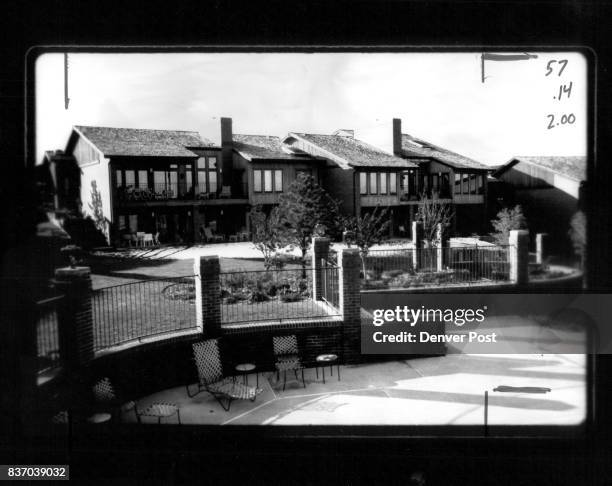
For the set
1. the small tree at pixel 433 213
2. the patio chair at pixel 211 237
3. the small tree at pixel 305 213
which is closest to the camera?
the patio chair at pixel 211 237

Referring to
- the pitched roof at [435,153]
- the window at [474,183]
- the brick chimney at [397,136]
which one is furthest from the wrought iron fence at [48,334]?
the window at [474,183]

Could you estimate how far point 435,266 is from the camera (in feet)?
17.7

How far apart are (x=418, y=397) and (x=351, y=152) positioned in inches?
110

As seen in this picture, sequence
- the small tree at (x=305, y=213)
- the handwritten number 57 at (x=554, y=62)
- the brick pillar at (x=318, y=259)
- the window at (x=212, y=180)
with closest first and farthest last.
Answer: the handwritten number 57 at (x=554, y=62), the window at (x=212, y=180), the small tree at (x=305, y=213), the brick pillar at (x=318, y=259)

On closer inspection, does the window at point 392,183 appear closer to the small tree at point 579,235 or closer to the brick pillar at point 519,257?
the brick pillar at point 519,257

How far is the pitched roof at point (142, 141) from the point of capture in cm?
341

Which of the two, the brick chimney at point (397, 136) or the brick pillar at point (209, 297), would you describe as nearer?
the brick chimney at point (397, 136)

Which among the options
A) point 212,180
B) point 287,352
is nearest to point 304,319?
point 287,352

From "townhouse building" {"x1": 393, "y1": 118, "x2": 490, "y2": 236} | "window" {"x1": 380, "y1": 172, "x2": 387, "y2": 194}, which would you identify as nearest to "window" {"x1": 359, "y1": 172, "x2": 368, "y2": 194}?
"window" {"x1": 380, "y1": 172, "x2": 387, "y2": 194}

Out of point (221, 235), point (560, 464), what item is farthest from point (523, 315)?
point (221, 235)

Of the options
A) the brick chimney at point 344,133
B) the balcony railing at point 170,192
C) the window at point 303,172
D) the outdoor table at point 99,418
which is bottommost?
the outdoor table at point 99,418

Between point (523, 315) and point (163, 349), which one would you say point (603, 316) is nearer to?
point (523, 315)

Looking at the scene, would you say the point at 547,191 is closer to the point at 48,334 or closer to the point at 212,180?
the point at 212,180

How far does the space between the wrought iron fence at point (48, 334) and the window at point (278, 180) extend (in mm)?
2272
